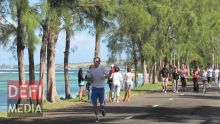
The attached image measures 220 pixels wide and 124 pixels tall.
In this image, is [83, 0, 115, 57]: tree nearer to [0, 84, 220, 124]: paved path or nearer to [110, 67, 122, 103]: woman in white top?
[110, 67, 122, 103]: woman in white top

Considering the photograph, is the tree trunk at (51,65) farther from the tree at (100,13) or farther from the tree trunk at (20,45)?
the tree trunk at (20,45)

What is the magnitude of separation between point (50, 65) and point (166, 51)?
28.8 meters

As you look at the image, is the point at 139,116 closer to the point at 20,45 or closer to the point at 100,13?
the point at 20,45

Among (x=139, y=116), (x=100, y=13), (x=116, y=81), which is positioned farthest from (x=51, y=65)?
(x=139, y=116)

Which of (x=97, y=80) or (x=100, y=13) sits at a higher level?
(x=100, y=13)

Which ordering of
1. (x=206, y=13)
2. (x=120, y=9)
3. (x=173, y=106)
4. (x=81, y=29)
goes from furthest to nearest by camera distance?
(x=206, y=13), (x=120, y=9), (x=81, y=29), (x=173, y=106)

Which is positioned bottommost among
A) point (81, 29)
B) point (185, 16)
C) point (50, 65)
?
point (50, 65)

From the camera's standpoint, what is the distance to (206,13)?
5825 cm

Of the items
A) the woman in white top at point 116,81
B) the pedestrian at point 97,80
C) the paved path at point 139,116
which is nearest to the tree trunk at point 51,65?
the woman in white top at point 116,81

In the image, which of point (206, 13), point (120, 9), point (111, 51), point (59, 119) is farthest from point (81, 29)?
→ point (206, 13)

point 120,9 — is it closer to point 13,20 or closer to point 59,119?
point 13,20

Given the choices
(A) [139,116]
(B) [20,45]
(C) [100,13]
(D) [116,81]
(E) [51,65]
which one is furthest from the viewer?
(E) [51,65]

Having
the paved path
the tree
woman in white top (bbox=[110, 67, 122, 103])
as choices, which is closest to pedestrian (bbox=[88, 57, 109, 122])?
the paved path

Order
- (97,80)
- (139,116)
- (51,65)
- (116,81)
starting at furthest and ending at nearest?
(51,65)
(116,81)
(139,116)
(97,80)
